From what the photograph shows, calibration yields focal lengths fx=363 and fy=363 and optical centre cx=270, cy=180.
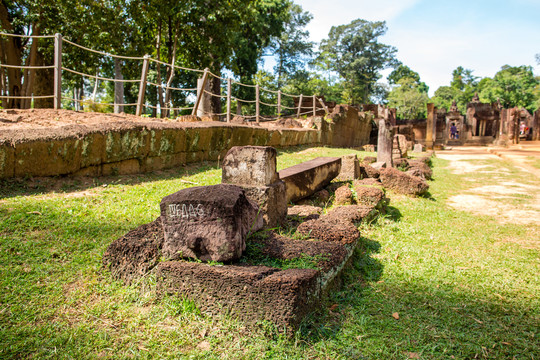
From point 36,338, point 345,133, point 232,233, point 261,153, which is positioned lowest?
point 36,338

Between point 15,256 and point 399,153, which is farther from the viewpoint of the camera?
point 399,153

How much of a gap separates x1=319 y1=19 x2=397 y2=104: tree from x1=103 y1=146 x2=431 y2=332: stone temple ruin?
5235cm

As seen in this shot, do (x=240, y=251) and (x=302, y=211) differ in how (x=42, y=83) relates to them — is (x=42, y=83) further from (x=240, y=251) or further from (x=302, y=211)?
(x=240, y=251)

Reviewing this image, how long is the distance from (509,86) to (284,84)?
30.0 m

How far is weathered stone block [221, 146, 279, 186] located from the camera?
3621 millimetres

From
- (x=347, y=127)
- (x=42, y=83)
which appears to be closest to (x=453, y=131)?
(x=347, y=127)

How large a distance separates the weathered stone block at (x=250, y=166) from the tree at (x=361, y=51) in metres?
52.2

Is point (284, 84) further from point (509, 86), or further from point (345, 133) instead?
point (509, 86)

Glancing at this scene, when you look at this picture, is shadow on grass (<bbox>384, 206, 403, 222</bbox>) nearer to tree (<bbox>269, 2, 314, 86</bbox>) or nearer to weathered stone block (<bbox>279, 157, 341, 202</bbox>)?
weathered stone block (<bbox>279, 157, 341, 202</bbox>)

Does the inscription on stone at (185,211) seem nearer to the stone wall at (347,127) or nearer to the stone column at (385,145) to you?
the stone column at (385,145)

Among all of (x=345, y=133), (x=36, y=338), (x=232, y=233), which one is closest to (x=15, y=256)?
(x=36, y=338)

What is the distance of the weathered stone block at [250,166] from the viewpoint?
362cm

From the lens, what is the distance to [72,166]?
4.89 metres

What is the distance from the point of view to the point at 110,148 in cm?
532
